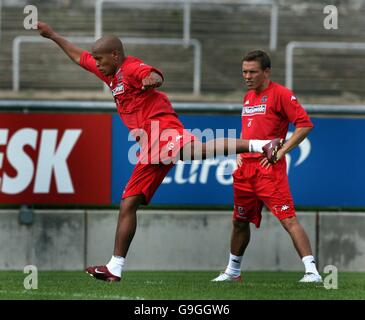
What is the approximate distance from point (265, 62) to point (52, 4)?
9.72m

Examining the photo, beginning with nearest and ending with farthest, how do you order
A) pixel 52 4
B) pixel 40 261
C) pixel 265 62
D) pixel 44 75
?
pixel 265 62, pixel 40 261, pixel 44 75, pixel 52 4

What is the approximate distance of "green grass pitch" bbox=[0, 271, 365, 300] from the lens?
855cm

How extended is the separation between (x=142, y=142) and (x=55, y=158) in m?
3.07

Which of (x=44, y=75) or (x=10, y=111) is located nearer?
(x=10, y=111)

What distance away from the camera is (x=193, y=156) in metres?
9.45

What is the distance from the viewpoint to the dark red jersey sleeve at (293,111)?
393 inches

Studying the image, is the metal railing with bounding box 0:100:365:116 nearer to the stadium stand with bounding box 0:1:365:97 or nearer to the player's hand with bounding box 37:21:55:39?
the player's hand with bounding box 37:21:55:39

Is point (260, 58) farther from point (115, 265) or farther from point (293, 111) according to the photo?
point (115, 265)

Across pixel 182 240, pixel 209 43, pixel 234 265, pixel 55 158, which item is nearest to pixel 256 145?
pixel 234 265

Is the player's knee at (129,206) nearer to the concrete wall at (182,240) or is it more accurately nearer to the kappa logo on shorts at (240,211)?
the kappa logo on shorts at (240,211)

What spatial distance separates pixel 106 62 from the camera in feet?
31.1
